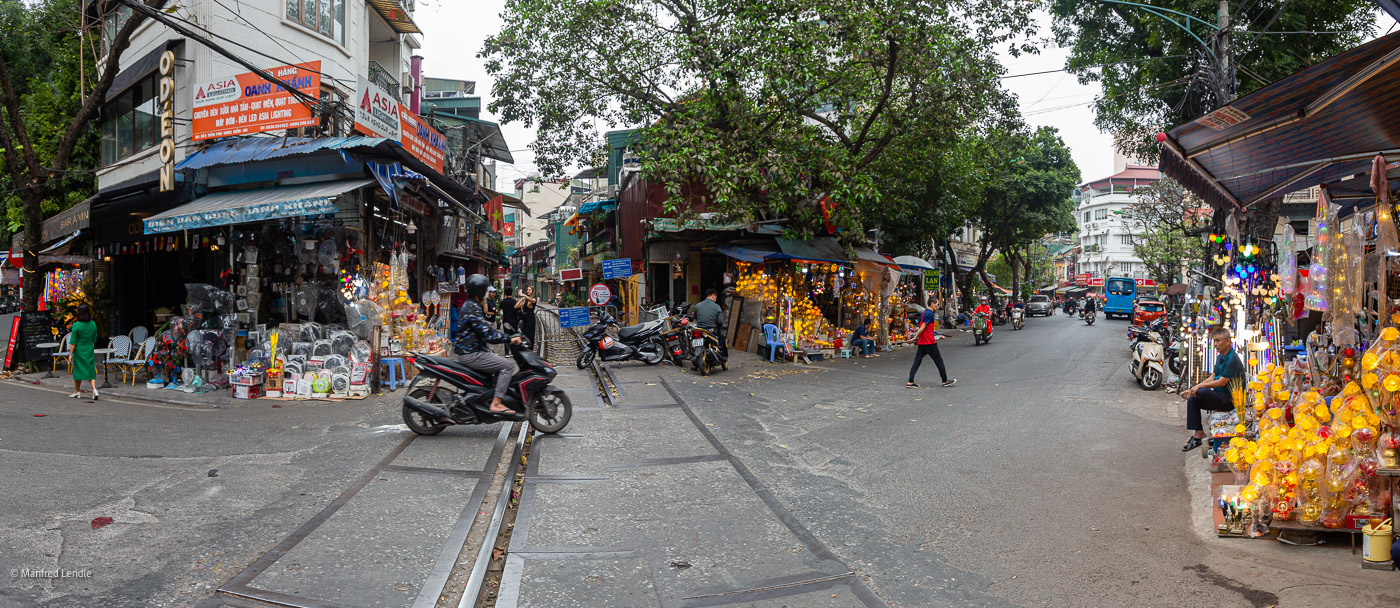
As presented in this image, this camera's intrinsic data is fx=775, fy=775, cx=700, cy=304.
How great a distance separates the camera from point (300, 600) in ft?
12.7

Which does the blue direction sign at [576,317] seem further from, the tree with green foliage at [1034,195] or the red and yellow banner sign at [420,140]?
the tree with green foliage at [1034,195]

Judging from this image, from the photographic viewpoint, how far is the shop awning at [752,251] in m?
17.3

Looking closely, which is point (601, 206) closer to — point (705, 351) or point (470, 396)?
point (705, 351)

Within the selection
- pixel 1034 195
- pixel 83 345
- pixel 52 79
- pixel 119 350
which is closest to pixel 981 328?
pixel 1034 195

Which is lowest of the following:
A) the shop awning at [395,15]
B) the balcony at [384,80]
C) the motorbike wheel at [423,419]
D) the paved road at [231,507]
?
the paved road at [231,507]

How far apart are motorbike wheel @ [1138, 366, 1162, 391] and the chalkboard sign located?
19130mm

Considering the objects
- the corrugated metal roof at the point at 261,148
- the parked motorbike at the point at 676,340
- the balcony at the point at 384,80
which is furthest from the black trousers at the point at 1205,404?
the balcony at the point at 384,80

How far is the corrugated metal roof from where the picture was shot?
40.7 feet

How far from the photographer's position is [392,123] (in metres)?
13.5

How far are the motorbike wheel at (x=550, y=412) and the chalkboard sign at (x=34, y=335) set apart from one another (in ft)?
38.0

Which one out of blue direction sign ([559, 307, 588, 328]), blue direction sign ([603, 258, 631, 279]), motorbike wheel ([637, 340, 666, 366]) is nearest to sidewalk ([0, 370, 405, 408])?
motorbike wheel ([637, 340, 666, 366])

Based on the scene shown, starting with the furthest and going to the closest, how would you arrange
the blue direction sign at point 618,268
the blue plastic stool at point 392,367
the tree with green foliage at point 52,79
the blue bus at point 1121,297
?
the blue bus at point 1121,297 → the blue direction sign at point 618,268 → the tree with green foliage at point 52,79 → the blue plastic stool at point 392,367

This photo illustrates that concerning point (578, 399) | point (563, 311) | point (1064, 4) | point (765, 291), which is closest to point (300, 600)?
point (578, 399)

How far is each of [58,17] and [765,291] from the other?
679 inches
